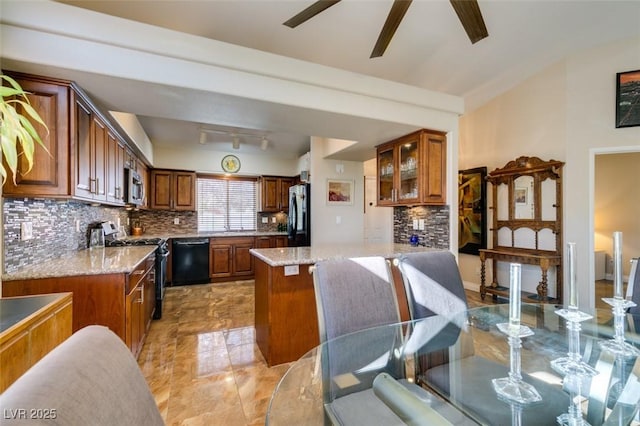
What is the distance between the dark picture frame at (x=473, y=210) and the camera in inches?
172

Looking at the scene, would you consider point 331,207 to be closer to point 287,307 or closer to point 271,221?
point 271,221

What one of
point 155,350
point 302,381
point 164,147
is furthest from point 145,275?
point 164,147

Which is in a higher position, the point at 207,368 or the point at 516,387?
the point at 516,387

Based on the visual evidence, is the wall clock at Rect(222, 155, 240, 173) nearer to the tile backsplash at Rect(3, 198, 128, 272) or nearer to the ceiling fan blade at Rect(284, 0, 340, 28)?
the tile backsplash at Rect(3, 198, 128, 272)

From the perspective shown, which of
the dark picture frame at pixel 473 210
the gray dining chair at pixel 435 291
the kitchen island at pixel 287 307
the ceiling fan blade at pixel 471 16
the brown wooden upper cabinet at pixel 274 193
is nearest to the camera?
the gray dining chair at pixel 435 291

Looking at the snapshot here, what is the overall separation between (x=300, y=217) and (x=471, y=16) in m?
3.36

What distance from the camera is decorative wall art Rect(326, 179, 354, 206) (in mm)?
4512

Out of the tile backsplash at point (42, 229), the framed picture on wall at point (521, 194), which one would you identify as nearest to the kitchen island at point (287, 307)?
the tile backsplash at point (42, 229)

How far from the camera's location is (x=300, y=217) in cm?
462

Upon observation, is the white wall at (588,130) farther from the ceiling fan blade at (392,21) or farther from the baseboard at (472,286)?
the ceiling fan blade at (392,21)

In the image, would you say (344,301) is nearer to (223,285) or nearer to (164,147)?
(223,285)

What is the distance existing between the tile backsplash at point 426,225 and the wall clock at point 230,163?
3534mm

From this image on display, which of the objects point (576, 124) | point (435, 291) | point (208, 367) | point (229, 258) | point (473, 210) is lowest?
point (208, 367)

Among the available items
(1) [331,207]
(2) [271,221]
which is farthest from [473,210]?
(2) [271,221]
